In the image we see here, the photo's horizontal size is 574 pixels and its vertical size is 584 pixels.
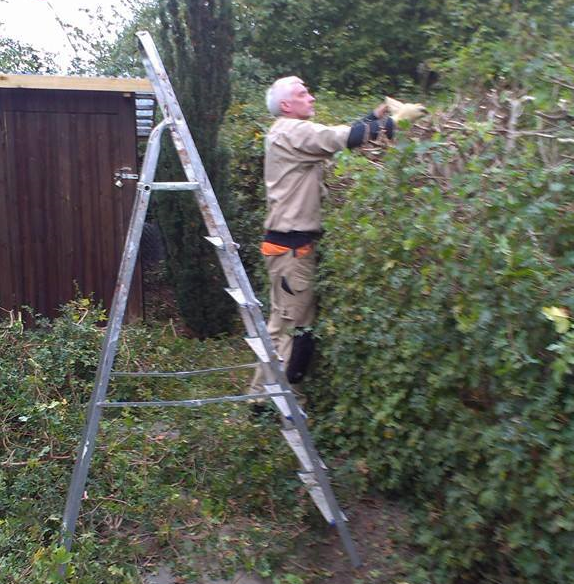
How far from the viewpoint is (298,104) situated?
4719 mm

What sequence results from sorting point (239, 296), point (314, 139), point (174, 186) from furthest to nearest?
point (314, 139), point (239, 296), point (174, 186)

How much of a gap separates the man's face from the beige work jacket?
67 mm

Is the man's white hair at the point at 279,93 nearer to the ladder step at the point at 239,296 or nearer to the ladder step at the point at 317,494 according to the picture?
the ladder step at the point at 239,296

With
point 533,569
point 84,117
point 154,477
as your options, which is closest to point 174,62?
point 84,117

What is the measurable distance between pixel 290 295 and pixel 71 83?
3.61 m

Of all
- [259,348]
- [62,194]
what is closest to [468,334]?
[259,348]

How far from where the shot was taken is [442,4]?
11.6 m

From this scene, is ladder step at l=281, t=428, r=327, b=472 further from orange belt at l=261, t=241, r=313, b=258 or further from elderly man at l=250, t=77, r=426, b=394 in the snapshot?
orange belt at l=261, t=241, r=313, b=258

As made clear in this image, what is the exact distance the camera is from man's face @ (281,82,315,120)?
4715 mm

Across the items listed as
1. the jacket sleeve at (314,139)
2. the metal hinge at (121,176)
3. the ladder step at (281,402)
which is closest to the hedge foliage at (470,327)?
the jacket sleeve at (314,139)

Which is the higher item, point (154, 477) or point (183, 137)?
point (183, 137)

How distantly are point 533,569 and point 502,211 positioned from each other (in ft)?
3.92

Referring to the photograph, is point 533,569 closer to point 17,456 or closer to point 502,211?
point 502,211

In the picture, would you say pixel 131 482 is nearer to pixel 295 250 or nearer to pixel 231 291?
pixel 231 291
